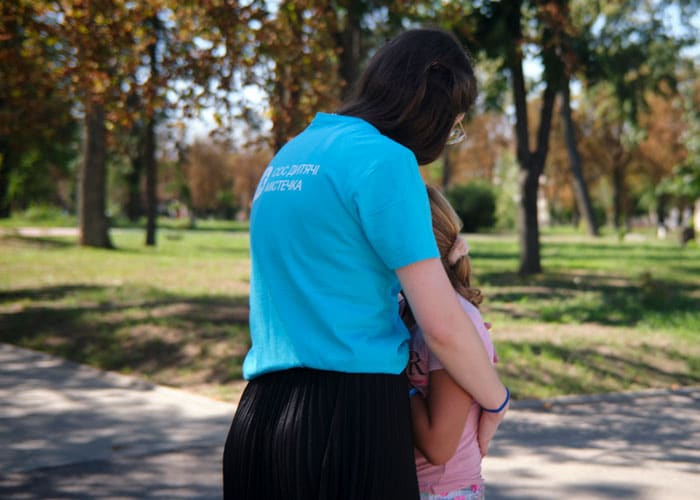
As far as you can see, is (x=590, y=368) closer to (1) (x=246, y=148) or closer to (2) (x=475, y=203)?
(1) (x=246, y=148)

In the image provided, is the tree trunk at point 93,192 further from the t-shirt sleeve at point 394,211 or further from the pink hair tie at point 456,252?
the t-shirt sleeve at point 394,211

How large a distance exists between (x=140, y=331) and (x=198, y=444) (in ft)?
13.1

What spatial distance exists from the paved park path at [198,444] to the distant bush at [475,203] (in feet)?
101

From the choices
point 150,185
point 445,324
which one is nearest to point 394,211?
point 445,324

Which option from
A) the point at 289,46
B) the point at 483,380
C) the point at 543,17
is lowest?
the point at 483,380

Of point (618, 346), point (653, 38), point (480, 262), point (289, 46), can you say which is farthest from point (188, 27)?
point (653, 38)

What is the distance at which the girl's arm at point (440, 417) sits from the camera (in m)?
1.75

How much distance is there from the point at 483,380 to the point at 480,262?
1678 cm

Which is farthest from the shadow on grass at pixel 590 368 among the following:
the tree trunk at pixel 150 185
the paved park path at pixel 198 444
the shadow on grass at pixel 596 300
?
the tree trunk at pixel 150 185

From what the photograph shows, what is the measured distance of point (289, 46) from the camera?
859 centimetres

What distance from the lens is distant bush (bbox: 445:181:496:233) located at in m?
37.4

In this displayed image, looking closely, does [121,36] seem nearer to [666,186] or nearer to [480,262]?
[480,262]

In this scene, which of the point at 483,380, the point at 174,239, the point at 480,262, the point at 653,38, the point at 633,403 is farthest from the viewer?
the point at 174,239

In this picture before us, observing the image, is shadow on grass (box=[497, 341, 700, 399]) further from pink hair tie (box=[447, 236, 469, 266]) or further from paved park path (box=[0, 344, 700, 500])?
pink hair tie (box=[447, 236, 469, 266])
